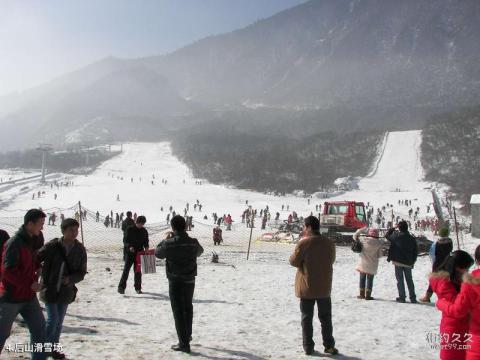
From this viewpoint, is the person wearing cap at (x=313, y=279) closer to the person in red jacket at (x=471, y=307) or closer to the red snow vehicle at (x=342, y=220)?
the person in red jacket at (x=471, y=307)

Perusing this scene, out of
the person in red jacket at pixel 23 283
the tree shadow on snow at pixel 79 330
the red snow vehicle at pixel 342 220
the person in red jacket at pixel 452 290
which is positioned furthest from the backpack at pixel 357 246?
the red snow vehicle at pixel 342 220

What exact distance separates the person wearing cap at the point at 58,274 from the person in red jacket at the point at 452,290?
325 cm

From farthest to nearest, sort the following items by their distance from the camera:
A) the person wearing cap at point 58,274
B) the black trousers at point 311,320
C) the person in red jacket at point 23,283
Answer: the black trousers at point 311,320 < the person wearing cap at point 58,274 < the person in red jacket at point 23,283

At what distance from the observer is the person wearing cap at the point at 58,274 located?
4762mm

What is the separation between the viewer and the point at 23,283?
14.4ft

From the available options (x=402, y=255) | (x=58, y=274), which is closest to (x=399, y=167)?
(x=402, y=255)

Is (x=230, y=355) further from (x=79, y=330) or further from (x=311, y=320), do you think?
(x=79, y=330)

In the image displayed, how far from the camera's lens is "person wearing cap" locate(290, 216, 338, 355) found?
559 cm

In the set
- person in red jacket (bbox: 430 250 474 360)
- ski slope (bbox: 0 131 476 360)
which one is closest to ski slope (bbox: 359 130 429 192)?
ski slope (bbox: 0 131 476 360)

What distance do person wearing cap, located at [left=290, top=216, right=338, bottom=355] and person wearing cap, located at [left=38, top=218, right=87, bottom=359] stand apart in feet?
7.87

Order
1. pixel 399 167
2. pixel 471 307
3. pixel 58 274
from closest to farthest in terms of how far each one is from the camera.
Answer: pixel 471 307 → pixel 58 274 → pixel 399 167

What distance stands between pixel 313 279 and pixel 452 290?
1.99 metres

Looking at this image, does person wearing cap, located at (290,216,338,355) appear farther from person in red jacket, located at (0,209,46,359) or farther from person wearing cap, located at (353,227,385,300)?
person wearing cap, located at (353,227,385,300)

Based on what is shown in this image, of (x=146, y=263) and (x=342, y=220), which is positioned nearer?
(x=146, y=263)
